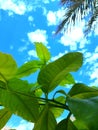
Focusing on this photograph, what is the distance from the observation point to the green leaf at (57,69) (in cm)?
39

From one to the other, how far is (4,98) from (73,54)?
0.09 m

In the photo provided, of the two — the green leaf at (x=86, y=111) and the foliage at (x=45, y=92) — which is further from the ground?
the foliage at (x=45, y=92)

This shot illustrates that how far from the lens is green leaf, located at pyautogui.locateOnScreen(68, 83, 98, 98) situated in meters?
0.39

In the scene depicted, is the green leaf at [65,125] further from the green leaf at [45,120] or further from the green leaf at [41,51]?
the green leaf at [41,51]

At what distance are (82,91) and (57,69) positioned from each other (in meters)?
0.04

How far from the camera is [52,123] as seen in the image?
0.41 m

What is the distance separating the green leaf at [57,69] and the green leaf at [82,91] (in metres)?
0.02

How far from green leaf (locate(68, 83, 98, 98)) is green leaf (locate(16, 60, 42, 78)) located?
0.25ft

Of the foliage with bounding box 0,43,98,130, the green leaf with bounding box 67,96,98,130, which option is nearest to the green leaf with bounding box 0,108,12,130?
the foliage with bounding box 0,43,98,130

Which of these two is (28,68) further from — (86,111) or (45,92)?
(86,111)

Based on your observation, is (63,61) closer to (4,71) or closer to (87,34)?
(4,71)

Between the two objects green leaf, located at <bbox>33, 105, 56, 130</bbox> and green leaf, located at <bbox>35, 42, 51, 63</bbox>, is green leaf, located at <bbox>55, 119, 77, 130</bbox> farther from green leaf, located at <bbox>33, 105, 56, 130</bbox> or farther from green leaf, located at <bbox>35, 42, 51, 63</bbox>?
green leaf, located at <bbox>35, 42, 51, 63</bbox>

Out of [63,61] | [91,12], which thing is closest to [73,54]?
[63,61]

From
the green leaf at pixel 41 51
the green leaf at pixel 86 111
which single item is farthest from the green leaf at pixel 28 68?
the green leaf at pixel 86 111
